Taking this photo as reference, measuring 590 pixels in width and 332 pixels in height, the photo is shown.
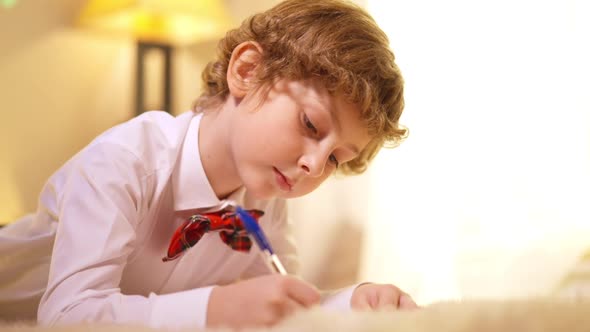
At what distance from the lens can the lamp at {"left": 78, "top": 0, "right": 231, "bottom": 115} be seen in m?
2.15

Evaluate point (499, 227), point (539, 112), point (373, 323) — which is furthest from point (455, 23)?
point (373, 323)

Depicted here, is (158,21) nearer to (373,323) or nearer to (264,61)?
(264,61)

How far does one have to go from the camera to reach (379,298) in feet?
2.69

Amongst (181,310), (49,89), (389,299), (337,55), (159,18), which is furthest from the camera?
(159,18)

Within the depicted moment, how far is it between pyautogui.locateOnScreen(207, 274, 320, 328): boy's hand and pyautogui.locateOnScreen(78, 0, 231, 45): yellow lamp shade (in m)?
1.64

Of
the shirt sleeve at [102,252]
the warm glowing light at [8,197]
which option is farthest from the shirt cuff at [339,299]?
the warm glowing light at [8,197]

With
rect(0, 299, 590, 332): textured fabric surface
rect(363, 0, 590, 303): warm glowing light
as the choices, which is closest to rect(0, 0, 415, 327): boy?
rect(0, 299, 590, 332): textured fabric surface

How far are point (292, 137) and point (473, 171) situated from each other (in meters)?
0.81

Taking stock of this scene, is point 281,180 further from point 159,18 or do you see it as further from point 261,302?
point 159,18

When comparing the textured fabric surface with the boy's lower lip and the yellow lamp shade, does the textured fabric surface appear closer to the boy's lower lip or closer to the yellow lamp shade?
the boy's lower lip

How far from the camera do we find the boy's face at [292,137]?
0.89 m

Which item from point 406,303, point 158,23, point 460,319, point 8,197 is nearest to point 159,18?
point 158,23

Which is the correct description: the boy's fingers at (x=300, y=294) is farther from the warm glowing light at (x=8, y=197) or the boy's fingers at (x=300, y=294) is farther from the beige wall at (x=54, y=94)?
the warm glowing light at (x=8, y=197)

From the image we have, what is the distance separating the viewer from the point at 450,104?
161 cm
